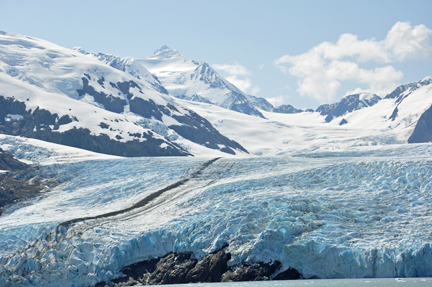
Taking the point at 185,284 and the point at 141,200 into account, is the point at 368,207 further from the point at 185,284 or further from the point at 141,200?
the point at 141,200

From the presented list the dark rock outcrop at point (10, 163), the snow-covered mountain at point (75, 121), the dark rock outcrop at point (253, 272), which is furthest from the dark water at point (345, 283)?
the snow-covered mountain at point (75, 121)

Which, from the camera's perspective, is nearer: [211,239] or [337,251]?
[337,251]

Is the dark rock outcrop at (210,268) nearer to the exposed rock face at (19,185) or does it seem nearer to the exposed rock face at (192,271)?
the exposed rock face at (192,271)

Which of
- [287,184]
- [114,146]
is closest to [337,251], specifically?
[287,184]

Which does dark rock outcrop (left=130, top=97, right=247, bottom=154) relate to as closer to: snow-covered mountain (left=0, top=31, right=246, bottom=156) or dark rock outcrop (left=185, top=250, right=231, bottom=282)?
snow-covered mountain (left=0, top=31, right=246, bottom=156)

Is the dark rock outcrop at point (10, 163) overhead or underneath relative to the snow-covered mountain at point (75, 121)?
underneath

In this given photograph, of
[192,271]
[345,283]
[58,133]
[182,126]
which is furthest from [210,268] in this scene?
[182,126]
